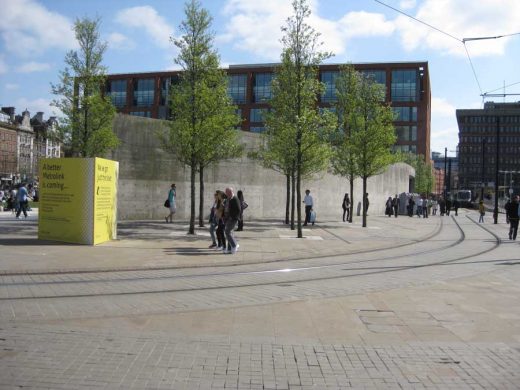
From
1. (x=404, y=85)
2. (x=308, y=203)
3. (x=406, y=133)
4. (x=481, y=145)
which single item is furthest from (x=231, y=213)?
(x=481, y=145)

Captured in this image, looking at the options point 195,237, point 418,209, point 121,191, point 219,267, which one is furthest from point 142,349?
point 418,209

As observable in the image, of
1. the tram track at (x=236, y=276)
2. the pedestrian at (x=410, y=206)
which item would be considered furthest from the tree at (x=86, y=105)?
the pedestrian at (x=410, y=206)

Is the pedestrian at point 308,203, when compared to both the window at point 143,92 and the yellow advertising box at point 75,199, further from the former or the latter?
the window at point 143,92

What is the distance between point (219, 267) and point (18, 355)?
681cm

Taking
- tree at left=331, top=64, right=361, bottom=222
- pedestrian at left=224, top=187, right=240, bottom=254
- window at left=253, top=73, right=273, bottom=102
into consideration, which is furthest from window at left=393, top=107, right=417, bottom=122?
pedestrian at left=224, top=187, right=240, bottom=254

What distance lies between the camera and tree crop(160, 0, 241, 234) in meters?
18.5

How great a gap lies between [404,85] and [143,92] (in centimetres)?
3937

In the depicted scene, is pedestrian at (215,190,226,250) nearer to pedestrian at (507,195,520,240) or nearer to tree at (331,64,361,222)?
pedestrian at (507,195,520,240)

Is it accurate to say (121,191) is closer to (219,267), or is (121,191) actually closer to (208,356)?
(219,267)

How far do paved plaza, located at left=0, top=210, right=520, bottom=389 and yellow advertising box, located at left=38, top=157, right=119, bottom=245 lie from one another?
123 cm

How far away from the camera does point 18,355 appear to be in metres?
5.04

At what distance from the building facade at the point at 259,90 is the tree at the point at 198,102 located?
185 ft

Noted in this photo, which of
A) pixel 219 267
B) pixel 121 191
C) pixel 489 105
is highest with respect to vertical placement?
pixel 489 105

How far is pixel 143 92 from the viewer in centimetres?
8088
